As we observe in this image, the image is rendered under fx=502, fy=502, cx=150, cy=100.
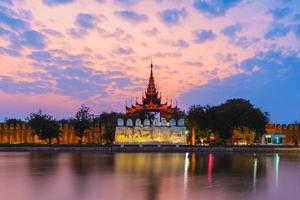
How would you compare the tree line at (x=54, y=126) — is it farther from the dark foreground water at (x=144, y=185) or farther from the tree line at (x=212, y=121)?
the dark foreground water at (x=144, y=185)

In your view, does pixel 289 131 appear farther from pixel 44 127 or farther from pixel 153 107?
pixel 44 127

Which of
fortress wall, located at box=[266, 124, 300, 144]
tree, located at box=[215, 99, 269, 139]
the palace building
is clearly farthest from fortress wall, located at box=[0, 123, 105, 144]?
fortress wall, located at box=[266, 124, 300, 144]

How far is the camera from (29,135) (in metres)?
113

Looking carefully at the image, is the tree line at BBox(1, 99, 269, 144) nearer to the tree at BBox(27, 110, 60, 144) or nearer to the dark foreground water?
the tree at BBox(27, 110, 60, 144)

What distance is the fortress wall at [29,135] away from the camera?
110812mm

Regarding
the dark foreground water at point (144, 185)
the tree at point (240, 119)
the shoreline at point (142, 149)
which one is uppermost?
the tree at point (240, 119)

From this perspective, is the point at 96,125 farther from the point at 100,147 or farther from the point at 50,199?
the point at 50,199

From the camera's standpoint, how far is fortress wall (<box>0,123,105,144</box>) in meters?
111

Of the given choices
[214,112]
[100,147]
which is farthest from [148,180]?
[214,112]

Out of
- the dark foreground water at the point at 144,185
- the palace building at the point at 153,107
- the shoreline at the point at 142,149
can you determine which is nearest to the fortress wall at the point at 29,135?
the palace building at the point at 153,107

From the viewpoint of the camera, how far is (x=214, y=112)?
8850cm

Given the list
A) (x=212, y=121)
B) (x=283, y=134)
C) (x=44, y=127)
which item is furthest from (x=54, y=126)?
(x=283, y=134)

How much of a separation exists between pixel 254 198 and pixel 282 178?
1016 cm

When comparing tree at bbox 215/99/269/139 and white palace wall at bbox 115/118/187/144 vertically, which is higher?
tree at bbox 215/99/269/139
